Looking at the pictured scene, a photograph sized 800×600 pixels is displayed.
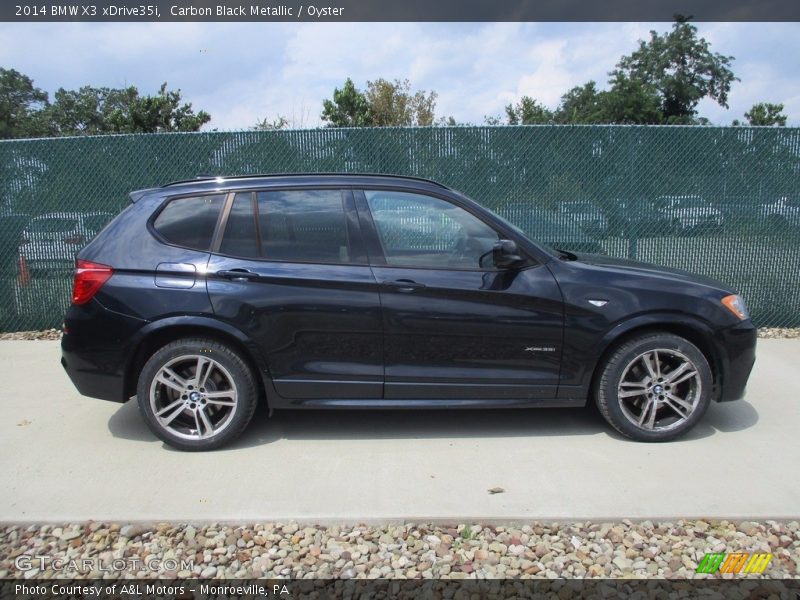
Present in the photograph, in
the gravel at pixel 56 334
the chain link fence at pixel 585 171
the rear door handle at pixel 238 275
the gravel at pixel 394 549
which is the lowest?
the gravel at pixel 394 549

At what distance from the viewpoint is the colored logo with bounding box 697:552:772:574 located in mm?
2803

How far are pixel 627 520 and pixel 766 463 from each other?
1.26 meters

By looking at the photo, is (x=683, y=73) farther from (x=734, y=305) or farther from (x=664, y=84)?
(x=734, y=305)

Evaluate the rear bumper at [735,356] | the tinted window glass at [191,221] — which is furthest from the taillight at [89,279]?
the rear bumper at [735,356]

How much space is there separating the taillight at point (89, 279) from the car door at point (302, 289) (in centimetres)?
68

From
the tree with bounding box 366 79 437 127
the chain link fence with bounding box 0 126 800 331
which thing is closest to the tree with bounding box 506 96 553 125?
the tree with bounding box 366 79 437 127

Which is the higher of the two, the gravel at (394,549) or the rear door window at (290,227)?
the rear door window at (290,227)

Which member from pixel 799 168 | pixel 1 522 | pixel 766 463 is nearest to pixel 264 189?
pixel 1 522

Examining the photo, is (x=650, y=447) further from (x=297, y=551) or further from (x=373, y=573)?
(x=297, y=551)

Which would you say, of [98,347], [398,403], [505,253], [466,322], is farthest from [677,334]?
[98,347]

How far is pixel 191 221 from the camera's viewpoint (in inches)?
158

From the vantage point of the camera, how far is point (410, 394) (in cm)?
397

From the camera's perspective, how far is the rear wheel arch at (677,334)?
3941 millimetres

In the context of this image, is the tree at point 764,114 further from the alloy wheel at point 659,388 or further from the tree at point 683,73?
the alloy wheel at point 659,388
